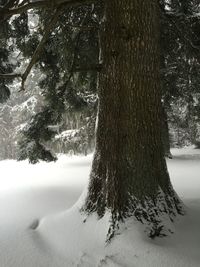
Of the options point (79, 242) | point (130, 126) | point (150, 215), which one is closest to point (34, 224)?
point (79, 242)

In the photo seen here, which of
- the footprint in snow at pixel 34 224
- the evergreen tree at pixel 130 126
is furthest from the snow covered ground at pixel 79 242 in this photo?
the evergreen tree at pixel 130 126

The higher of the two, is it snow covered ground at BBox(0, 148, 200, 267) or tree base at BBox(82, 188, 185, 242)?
tree base at BBox(82, 188, 185, 242)

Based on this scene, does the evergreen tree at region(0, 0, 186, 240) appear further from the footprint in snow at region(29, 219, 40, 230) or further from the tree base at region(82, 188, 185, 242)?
the footprint in snow at region(29, 219, 40, 230)

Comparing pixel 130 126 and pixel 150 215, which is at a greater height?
pixel 130 126

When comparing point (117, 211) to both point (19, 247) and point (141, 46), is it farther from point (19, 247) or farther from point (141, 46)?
point (141, 46)

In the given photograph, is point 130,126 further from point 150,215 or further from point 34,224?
point 34,224

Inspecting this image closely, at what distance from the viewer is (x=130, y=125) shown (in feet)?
15.3

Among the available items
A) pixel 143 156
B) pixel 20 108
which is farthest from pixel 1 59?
pixel 20 108

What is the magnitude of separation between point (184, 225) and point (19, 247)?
204cm

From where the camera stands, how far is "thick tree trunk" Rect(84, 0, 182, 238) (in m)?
4.62

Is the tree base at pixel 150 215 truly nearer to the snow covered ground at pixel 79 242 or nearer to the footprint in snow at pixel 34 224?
the snow covered ground at pixel 79 242

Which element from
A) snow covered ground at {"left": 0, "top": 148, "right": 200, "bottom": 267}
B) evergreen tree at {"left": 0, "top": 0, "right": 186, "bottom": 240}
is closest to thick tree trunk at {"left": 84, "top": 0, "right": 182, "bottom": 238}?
evergreen tree at {"left": 0, "top": 0, "right": 186, "bottom": 240}

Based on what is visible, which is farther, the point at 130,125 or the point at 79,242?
the point at 130,125

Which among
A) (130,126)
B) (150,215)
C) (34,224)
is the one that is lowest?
(34,224)
